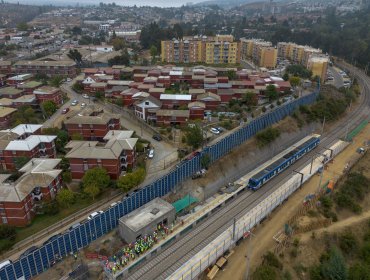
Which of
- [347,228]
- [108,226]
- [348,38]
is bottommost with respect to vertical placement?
[347,228]

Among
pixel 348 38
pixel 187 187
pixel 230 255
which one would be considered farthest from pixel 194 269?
pixel 348 38

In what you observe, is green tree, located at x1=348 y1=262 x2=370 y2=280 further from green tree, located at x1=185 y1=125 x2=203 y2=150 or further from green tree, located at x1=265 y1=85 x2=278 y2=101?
green tree, located at x1=265 y1=85 x2=278 y2=101

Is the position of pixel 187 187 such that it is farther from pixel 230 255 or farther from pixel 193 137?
pixel 230 255

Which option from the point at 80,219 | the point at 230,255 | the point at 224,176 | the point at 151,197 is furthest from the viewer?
the point at 224,176

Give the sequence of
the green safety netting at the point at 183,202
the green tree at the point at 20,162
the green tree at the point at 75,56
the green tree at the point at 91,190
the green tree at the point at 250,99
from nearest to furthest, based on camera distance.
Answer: the green tree at the point at 91,190 < the green safety netting at the point at 183,202 < the green tree at the point at 20,162 < the green tree at the point at 250,99 < the green tree at the point at 75,56

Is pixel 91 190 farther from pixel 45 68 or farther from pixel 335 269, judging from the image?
pixel 45 68

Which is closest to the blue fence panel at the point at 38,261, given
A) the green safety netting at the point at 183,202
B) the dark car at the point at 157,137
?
the green safety netting at the point at 183,202

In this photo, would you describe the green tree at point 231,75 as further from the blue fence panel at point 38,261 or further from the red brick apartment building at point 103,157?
the blue fence panel at point 38,261
